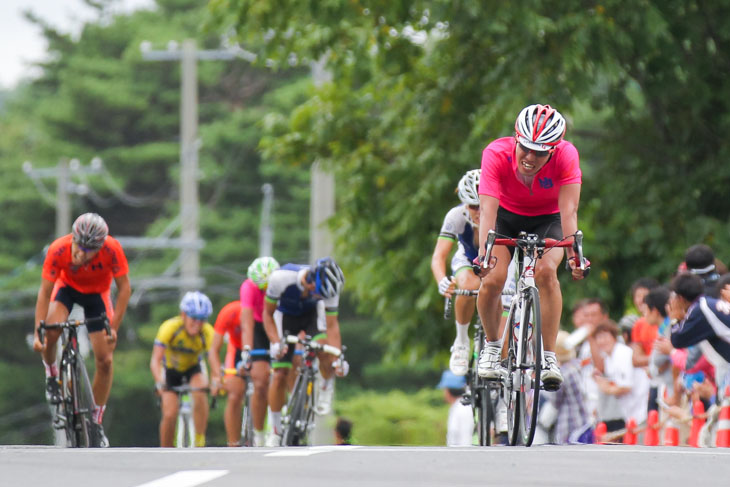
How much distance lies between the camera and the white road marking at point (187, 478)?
708 centimetres

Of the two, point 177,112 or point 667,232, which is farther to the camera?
point 177,112

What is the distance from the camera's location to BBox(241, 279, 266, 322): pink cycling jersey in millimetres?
16234

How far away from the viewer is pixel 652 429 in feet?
44.8

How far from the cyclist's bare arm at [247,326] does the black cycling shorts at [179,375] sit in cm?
250

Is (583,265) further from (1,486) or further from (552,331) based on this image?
(1,486)

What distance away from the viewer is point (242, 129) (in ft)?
175

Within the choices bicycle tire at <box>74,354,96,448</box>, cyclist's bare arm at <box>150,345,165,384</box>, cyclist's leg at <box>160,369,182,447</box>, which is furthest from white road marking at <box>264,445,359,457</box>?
cyclist's leg at <box>160,369,182,447</box>

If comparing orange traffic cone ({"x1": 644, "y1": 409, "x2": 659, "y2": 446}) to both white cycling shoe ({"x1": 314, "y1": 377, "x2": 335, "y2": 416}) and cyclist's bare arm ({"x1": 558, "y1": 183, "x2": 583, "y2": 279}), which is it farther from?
cyclist's bare arm ({"x1": 558, "y1": 183, "x2": 583, "y2": 279})

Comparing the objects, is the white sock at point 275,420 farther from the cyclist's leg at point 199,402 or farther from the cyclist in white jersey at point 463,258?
the cyclist in white jersey at point 463,258

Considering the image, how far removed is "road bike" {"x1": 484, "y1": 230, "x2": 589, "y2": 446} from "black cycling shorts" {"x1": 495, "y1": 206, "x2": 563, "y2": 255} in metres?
0.21

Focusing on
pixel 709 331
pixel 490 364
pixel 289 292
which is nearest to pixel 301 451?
pixel 490 364

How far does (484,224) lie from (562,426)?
520cm

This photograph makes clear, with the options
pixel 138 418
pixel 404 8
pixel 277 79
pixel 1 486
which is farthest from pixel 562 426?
pixel 277 79

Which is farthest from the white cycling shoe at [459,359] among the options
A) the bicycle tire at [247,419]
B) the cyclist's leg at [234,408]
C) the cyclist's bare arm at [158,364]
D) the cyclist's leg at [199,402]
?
the cyclist's leg at [199,402]
